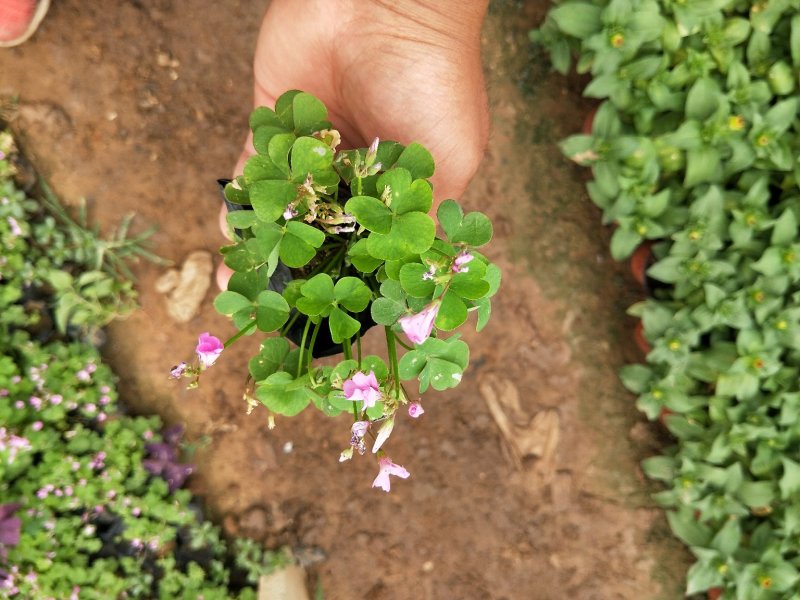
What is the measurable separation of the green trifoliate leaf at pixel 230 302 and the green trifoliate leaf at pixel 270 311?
37mm

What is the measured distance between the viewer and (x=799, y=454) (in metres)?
2.49

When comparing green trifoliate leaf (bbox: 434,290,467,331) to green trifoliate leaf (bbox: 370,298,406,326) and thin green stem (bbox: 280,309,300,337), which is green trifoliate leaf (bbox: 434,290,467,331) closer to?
green trifoliate leaf (bbox: 370,298,406,326)

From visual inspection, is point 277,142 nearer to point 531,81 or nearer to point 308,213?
point 308,213

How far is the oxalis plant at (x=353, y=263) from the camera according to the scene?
1108 millimetres

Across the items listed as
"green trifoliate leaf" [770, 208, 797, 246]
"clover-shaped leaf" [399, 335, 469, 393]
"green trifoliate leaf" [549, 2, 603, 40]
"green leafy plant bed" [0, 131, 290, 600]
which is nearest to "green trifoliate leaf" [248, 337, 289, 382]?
"clover-shaped leaf" [399, 335, 469, 393]

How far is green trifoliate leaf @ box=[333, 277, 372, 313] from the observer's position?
1.17m

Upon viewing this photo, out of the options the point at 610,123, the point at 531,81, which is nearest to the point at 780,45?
the point at 610,123

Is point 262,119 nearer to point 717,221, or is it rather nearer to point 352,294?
point 352,294

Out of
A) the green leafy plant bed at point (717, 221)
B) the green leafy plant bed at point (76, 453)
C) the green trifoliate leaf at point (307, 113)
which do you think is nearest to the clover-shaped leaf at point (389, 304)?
the green trifoliate leaf at point (307, 113)

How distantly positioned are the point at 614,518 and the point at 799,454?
0.81 m

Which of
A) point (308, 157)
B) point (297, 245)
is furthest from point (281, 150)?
point (297, 245)

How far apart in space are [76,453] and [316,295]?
5.59 ft

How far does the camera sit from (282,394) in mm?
1196

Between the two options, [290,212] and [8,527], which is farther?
[8,527]
